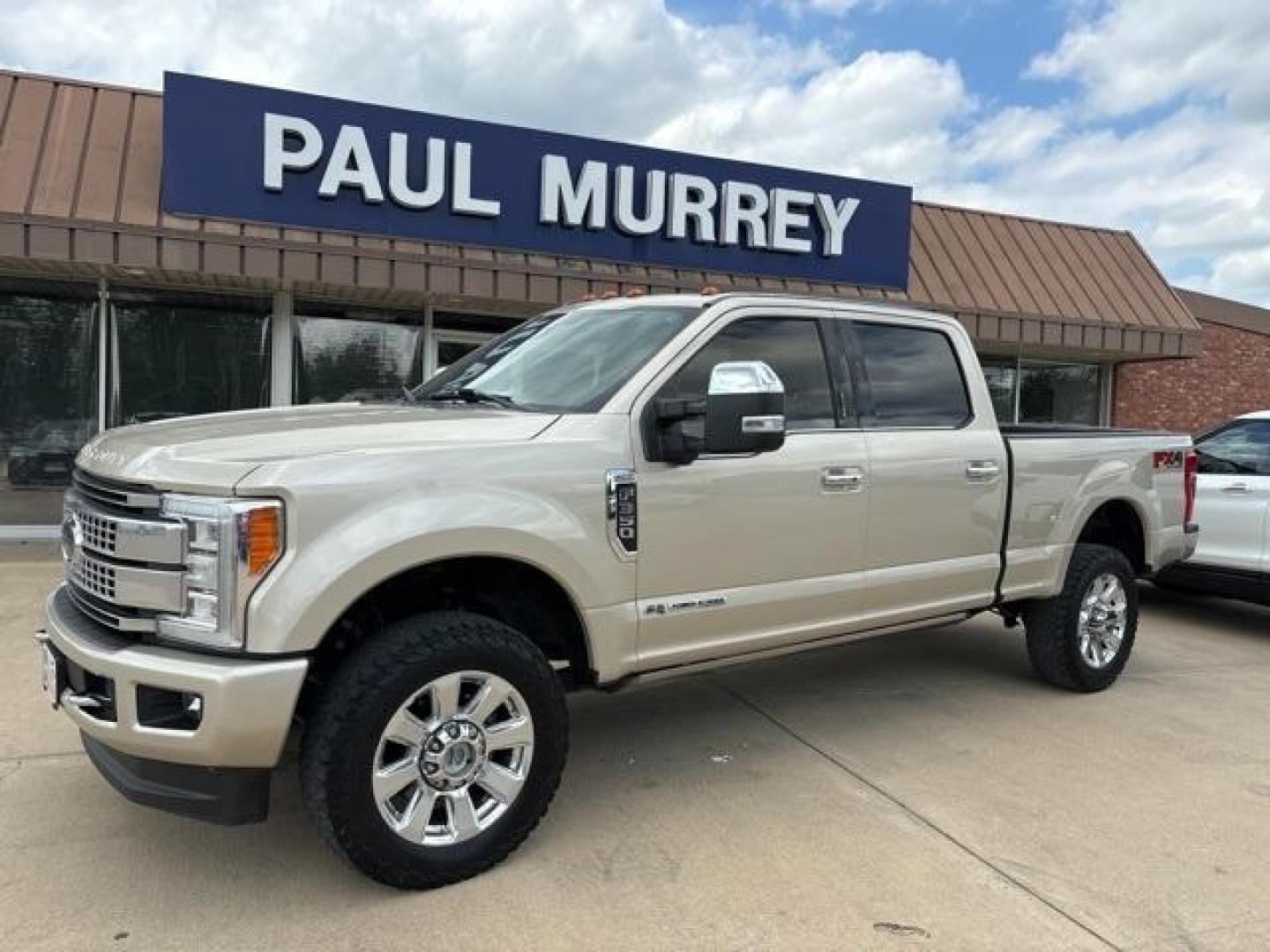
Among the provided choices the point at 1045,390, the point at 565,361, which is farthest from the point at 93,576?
the point at 1045,390

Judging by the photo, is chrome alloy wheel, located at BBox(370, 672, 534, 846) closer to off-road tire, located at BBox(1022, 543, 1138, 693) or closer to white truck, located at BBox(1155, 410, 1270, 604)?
off-road tire, located at BBox(1022, 543, 1138, 693)

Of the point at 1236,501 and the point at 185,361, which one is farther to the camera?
the point at 185,361

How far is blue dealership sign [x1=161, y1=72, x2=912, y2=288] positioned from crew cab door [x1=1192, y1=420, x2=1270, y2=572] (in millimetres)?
4653

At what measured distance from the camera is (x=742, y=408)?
3.29m

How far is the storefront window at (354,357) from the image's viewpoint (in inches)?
405

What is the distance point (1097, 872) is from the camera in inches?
132

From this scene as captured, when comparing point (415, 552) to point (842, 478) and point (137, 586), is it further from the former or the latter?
point (842, 478)

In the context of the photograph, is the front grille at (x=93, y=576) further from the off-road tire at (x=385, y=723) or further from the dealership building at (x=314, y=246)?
the dealership building at (x=314, y=246)

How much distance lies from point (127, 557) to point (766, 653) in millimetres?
2396

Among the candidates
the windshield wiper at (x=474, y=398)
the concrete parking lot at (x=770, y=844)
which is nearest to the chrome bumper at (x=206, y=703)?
the concrete parking lot at (x=770, y=844)

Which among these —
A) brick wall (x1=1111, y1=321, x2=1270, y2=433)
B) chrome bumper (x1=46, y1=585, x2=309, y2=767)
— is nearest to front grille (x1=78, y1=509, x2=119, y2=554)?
chrome bumper (x1=46, y1=585, x2=309, y2=767)

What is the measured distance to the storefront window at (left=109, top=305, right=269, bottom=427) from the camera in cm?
967

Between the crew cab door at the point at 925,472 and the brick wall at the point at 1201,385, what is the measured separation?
35.5ft

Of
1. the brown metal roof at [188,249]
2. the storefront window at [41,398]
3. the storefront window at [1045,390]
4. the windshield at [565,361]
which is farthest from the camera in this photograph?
the storefront window at [1045,390]
